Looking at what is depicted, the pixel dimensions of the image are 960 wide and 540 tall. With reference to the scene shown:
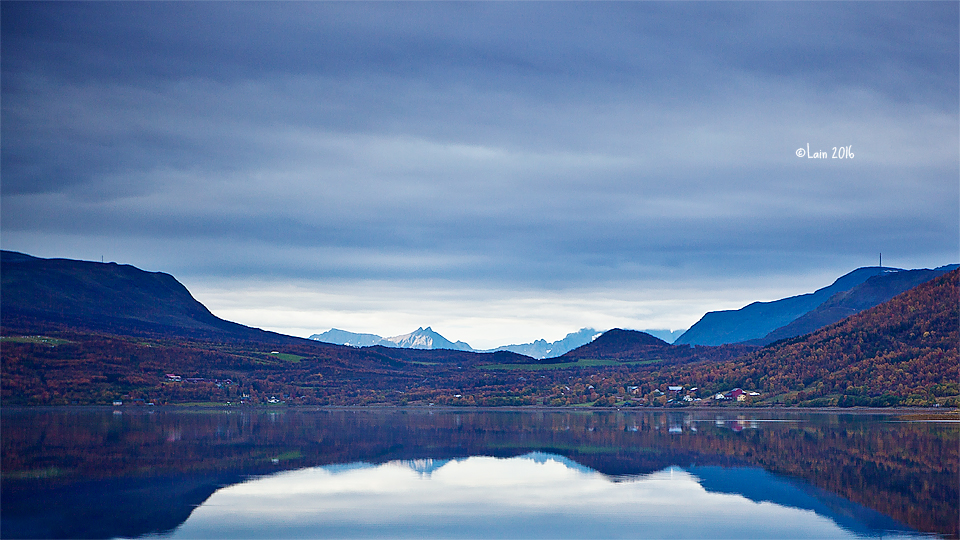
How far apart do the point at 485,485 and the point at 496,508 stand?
787 centimetres

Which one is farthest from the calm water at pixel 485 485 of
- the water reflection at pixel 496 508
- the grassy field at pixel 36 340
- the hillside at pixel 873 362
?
the grassy field at pixel 36 340

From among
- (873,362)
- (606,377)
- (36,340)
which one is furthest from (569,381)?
(36,340)

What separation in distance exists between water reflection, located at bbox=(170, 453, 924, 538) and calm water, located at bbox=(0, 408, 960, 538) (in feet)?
0.38

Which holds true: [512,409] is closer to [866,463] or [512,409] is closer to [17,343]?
[17,343]

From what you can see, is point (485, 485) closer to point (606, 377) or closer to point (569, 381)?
point (569, 381)

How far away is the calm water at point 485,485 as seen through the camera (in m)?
36.3

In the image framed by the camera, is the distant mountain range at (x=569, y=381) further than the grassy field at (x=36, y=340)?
No

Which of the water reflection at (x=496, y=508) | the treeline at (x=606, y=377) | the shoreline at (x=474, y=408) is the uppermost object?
the treeline at (x=606, y=377)

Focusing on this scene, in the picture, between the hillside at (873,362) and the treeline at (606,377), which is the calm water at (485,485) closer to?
the hillside at (873,362)

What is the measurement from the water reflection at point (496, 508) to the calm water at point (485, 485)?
12 cm

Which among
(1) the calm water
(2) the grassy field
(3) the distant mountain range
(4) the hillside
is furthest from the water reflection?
(2) the grassy field

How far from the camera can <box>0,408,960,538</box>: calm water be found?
3631 centimetres

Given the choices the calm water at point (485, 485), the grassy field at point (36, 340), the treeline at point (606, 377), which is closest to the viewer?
the calm water at point (485, 485)

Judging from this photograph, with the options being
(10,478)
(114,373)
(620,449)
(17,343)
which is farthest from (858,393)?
(17,343)
